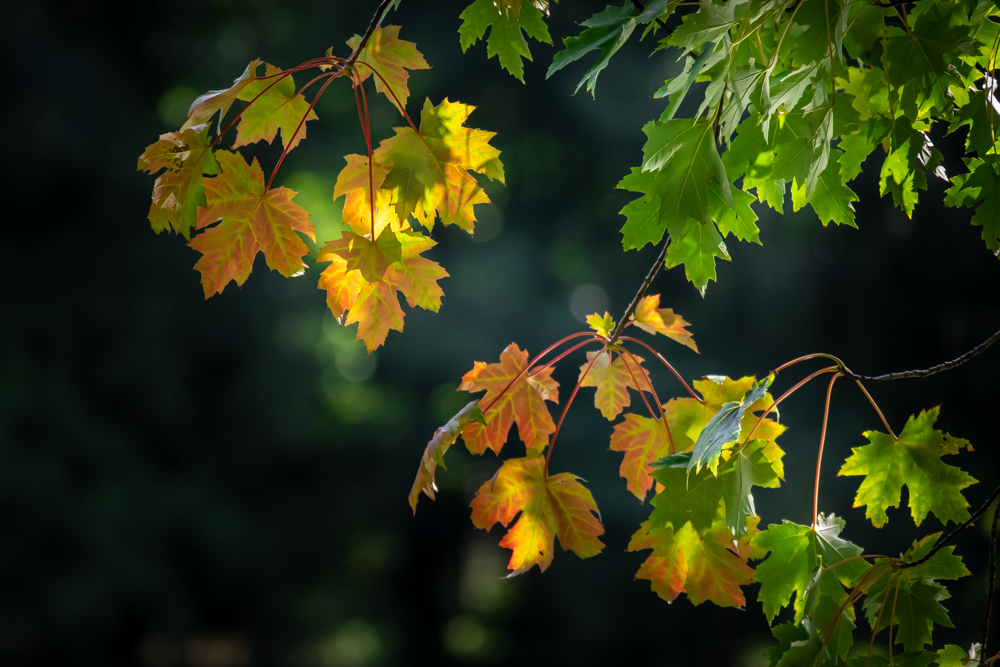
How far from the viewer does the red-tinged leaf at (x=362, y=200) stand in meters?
0.81

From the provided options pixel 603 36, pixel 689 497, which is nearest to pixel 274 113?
pixel 603 36

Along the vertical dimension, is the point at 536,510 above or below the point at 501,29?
below

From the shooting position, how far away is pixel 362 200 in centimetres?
82

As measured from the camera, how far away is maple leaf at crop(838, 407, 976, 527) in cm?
77

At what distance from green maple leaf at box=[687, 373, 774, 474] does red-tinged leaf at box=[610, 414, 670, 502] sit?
8.0 inches

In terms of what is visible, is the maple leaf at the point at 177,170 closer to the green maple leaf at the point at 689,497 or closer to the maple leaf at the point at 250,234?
the maple leaf at the point at 250,234

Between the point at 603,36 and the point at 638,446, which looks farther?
the point at 638,446

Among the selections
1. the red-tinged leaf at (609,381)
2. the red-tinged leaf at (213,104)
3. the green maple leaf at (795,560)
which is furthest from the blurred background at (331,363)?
the red-tinged leaf at (213,104)

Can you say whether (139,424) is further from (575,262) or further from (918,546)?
(918,546)

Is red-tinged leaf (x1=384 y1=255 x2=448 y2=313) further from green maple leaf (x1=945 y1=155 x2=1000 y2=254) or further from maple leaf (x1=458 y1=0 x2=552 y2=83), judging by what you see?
green maple leaf (x1=945 y1=155 x2=1000 y2=254)

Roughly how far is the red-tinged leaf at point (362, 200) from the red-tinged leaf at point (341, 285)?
0.05m

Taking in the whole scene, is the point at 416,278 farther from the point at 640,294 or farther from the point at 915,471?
the point at 915,471

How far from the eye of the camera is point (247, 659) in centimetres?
466

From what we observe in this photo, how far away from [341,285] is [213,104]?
24cm
